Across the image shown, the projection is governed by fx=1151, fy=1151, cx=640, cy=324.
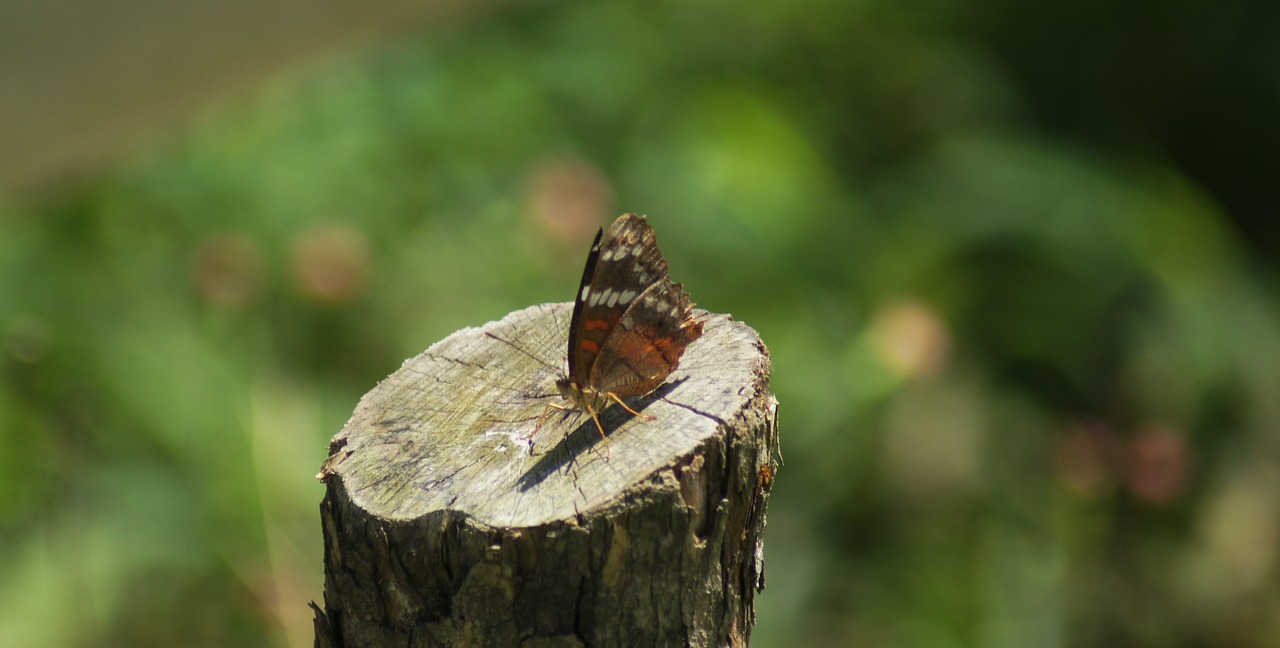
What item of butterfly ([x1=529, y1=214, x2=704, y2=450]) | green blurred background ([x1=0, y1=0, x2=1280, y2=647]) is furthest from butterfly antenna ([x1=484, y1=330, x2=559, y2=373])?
green blurred background ([x1=0, y1=0, x2=1280, y2=647])

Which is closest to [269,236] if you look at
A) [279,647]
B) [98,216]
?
[98,216]

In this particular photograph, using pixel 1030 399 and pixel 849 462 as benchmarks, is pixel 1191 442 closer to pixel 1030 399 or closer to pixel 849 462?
pixel 1030 399

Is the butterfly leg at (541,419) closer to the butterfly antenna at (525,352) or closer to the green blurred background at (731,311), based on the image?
the butterfly antenna at (525,352)

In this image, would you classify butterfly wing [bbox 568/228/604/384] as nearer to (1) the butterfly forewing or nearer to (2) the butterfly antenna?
(1) the butterfly forewing

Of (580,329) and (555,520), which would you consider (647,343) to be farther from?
(555,520)

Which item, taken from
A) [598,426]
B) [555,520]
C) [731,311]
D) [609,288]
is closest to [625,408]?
[598,426]
